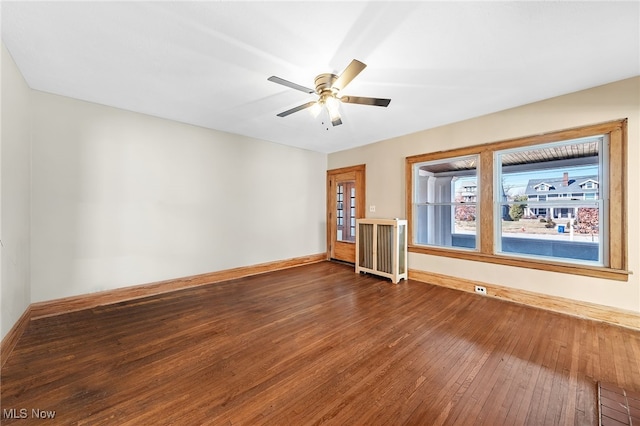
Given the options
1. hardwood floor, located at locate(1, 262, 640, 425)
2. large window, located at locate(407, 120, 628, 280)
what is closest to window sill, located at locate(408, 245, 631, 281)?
large window, located at locate(407, 120, 628, 280)

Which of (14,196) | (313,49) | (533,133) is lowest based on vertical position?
(14,196)

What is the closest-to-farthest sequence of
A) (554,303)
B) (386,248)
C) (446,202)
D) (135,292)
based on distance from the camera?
(554,303) < (135,292) < (446,202) < (386,248)

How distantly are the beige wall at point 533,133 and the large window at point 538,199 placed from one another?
0.08 metres

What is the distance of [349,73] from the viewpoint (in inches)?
78.5

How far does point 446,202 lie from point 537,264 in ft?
4.81

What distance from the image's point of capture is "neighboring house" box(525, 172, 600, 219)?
2.88 m

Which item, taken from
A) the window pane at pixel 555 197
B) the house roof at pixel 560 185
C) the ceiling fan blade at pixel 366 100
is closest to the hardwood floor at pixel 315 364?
the window pane at pixel 555 197

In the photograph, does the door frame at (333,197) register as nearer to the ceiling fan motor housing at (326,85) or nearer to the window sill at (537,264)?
the window sill at (537,264)

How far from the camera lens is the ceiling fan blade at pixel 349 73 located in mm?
1843

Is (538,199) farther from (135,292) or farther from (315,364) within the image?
(135,292)

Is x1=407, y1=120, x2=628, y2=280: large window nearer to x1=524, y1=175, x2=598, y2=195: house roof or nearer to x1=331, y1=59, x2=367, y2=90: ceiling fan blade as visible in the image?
x1=524, y1=175, x2=598, y2=195: house roof

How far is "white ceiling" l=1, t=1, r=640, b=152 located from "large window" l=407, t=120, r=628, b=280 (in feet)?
2.13

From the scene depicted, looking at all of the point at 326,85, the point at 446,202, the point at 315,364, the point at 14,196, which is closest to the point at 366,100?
the point at 326,85

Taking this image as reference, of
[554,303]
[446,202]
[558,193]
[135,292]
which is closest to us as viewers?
[554,303]
